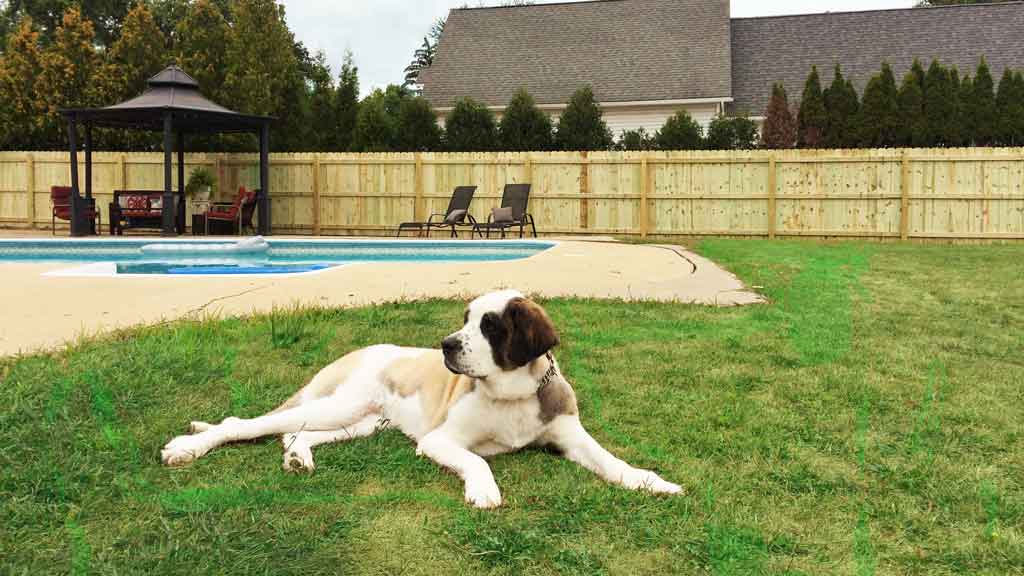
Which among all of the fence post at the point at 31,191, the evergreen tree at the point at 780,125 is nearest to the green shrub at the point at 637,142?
the evergreen tree at the point at 780,125

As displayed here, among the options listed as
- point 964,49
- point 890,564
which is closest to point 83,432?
point 890,564

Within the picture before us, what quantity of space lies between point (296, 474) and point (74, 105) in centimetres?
2062

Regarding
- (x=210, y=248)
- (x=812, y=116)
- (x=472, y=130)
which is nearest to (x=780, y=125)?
(x=812, y=116)

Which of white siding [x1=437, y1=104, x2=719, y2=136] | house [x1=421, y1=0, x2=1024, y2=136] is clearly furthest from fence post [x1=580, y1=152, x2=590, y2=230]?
house [x1=421, y1=0, x2=1024, y2=136]

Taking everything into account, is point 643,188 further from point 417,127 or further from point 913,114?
point 913,114

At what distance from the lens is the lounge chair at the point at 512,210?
15.3 metres

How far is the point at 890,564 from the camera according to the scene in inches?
82.7

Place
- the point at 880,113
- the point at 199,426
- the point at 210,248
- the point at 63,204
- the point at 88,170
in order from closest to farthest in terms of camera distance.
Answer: the point at 199,426 → the point at 210,248 → the point at 63,204 → the point at 88,170 → the point at 880,113

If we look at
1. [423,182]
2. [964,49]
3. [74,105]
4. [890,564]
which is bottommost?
[890,564]

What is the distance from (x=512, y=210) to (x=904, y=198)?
23.4ft

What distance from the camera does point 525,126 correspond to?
1920 cm

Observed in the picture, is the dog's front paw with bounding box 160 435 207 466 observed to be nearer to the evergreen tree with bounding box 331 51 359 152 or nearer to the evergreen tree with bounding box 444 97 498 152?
the evergreen tree with bounding box 444 97 498 152

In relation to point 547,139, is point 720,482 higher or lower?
lower

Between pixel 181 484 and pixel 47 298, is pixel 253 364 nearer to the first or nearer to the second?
pixel 181 484
